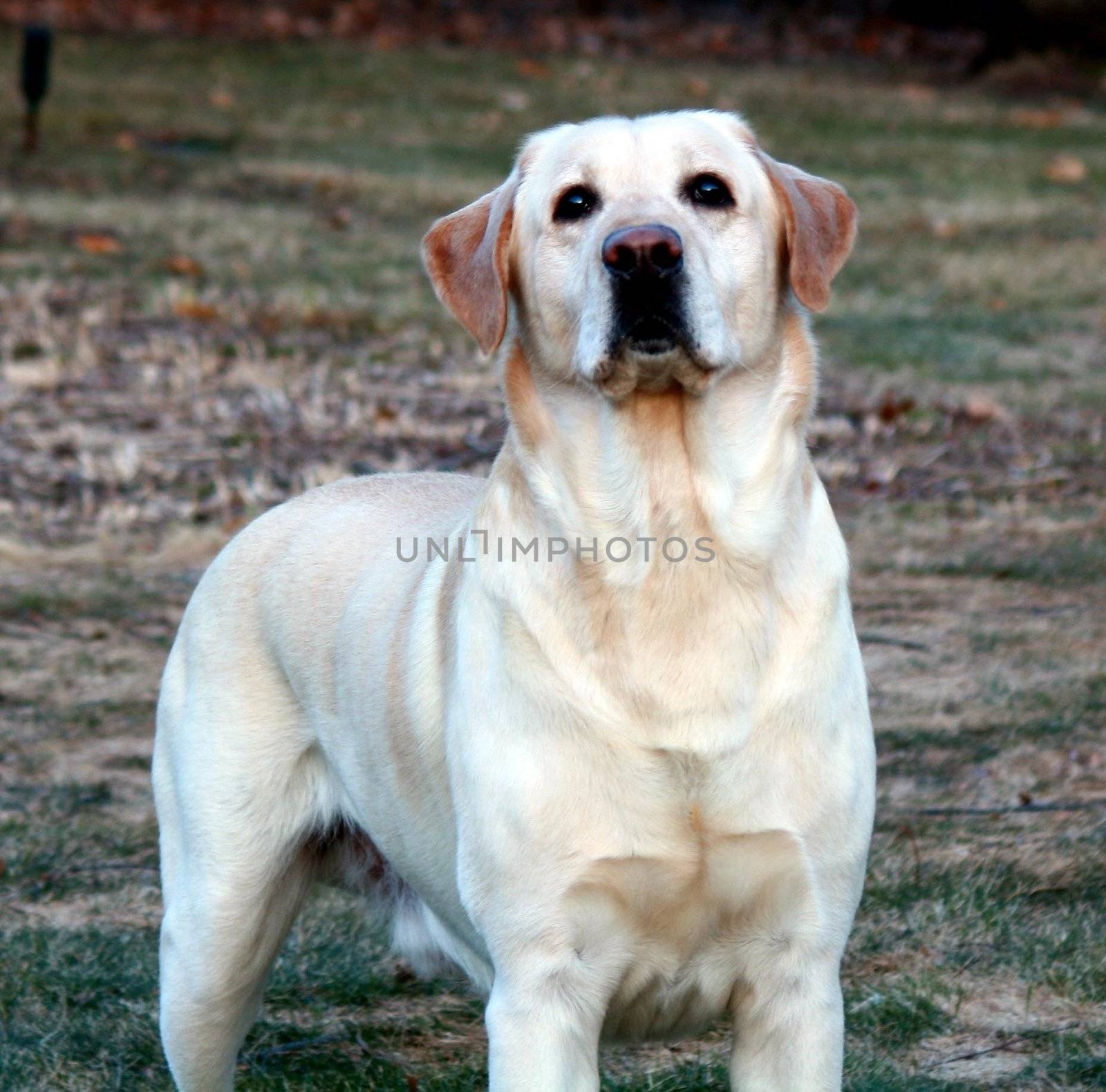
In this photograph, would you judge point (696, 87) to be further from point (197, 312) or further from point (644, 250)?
point (644, 250)

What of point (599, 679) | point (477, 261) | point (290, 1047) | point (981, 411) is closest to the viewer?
point (599, 679)

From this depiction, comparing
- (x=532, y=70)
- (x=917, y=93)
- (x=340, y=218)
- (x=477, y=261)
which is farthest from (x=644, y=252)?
(x=532, y=70)

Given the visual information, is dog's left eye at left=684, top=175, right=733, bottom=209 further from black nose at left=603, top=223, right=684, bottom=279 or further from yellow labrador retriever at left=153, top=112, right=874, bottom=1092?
black nose at left=603, top=223, right=684, bottom=279

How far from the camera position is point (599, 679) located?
111 inches

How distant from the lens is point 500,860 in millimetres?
2762

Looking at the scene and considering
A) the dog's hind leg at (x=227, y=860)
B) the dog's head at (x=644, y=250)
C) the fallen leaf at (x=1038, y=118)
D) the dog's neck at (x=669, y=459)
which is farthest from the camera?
the fallen leaf at (x=1038, y=118)

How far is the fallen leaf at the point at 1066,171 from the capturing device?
1355cm

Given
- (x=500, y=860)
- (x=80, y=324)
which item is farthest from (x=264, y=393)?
(x=500, y=860)

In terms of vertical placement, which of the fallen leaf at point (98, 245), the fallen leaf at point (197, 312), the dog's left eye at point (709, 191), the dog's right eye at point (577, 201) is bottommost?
the fallen leaf at point (197, 312)

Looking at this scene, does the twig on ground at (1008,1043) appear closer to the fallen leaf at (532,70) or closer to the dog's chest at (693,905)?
the dog's chest at (693,905)

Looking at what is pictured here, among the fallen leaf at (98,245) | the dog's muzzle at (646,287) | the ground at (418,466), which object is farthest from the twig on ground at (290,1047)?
the fallen leaf at (98,245)

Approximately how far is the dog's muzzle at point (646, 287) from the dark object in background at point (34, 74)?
11263 millimetres

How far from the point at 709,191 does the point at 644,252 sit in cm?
28

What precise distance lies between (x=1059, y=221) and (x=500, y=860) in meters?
10.4
